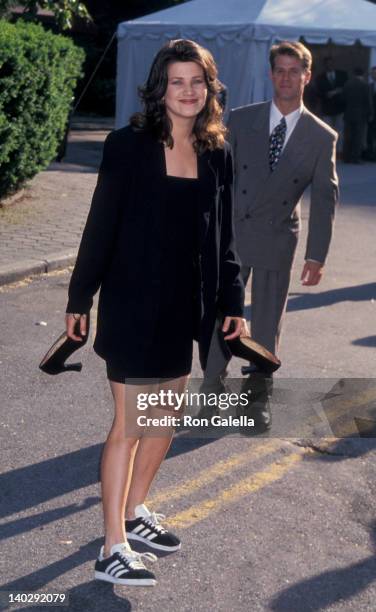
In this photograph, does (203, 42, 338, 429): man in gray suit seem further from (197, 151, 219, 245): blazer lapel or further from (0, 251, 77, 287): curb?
(0, 251, 77, 287): curb

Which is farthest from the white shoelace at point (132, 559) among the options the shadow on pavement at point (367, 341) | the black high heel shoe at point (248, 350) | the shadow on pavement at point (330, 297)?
the shadow on pavement at point (330, 297)

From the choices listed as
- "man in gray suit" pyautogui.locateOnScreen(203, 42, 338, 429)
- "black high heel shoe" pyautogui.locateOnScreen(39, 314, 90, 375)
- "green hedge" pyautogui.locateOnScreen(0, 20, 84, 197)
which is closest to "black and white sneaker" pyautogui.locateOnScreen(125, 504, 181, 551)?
"black high heel shoe" pyautogui.locateOnScreen(39, 314, 90, 375)

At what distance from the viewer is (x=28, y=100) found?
1298 centimetres

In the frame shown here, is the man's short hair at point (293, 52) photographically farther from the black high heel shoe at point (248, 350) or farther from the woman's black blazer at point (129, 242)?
the black high heel shoe at point (248, 350)

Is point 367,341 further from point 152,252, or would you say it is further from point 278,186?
point 152,252

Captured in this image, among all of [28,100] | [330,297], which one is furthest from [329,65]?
[330,297]

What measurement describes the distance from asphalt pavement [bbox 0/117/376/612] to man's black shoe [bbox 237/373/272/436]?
0.09 meters

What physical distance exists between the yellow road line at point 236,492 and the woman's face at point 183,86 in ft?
5.94

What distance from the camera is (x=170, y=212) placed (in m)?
4.04

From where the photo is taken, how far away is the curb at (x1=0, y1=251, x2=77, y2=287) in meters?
9.52

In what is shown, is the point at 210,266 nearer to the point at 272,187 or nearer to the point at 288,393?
the point at 272,187

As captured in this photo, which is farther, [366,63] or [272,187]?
[366,63]

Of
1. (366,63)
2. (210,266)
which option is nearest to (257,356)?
(210,266)

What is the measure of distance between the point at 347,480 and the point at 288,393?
144 centimetres
